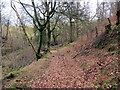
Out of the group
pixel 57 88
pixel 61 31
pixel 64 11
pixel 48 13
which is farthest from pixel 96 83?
pixel 61 31

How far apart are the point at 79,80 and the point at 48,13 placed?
33.8ft

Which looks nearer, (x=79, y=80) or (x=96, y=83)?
(x=96, y=83)

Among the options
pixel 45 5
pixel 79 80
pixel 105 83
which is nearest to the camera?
pixel 105 83

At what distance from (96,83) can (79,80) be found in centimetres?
108

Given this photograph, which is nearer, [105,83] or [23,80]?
[105,83]

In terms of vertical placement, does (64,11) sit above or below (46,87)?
above

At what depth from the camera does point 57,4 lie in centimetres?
1501

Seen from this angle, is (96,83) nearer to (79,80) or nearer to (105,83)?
(105,83)

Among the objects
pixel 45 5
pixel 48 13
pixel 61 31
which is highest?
pixel 45 5

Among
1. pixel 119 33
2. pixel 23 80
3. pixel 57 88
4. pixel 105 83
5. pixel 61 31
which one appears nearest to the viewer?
pixel 105 83

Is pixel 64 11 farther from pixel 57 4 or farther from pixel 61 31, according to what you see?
pixel 61 31

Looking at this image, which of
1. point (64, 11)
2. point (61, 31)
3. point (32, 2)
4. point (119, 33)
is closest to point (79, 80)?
point (119, 33)

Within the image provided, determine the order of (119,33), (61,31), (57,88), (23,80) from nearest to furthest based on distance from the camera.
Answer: (57,88) < (23,80) < (119,33) < (61,31)

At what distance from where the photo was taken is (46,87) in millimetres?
6219
